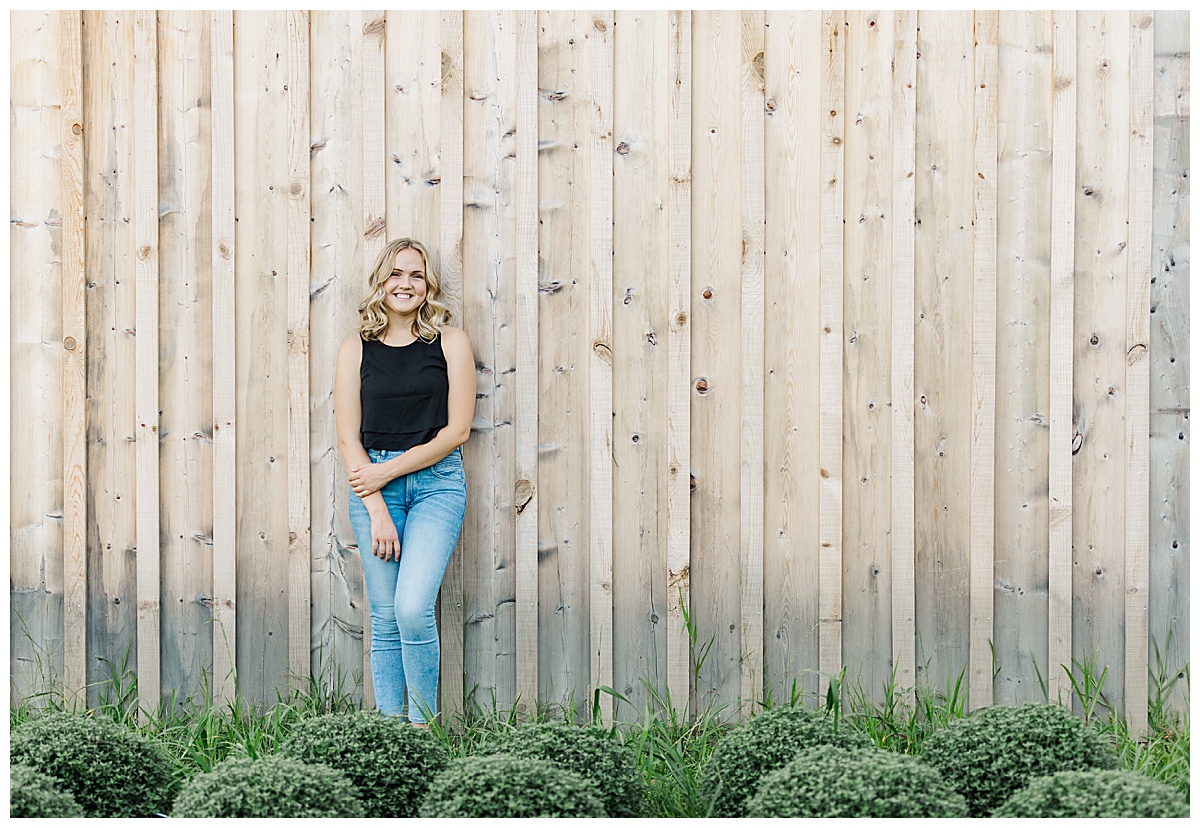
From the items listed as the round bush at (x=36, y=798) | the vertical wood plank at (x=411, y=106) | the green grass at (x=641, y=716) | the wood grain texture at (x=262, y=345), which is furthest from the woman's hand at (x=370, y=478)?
the round bush at (x=36, y=798)

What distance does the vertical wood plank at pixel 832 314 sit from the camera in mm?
3057

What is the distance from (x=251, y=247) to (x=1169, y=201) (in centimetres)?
306

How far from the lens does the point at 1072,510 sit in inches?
123

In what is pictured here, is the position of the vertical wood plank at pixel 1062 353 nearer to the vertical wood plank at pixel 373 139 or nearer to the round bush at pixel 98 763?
the vertical wood plank at pixel 373 139

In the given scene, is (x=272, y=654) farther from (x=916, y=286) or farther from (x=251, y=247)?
(x=916, y=286)

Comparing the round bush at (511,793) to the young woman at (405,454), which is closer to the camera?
the round bush at (511,793)

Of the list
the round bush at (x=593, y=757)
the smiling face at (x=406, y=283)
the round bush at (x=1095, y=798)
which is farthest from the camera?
the smiling face at (x=406, y=283)

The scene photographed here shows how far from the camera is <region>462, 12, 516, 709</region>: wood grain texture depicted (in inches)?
121

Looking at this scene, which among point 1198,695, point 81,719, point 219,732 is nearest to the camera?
point 81,719

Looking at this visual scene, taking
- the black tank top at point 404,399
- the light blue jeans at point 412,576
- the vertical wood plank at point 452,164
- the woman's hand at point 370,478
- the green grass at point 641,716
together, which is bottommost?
the green grass at point 641,716

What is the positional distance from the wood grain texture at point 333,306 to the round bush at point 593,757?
92 centimetres

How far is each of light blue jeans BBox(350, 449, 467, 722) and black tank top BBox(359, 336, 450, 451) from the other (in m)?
0.07

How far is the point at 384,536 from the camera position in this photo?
2875mm

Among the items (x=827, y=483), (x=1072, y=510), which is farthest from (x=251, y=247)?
(x=1072, y=510)
